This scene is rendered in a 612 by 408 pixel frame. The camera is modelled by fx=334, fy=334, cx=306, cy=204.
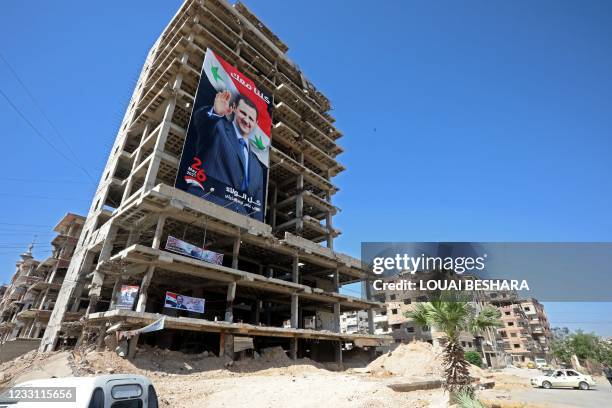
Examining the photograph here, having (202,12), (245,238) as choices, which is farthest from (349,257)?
(202,12)

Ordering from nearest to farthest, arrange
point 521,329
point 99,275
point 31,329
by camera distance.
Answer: point 99,275 < point 31,329 < point 521,329

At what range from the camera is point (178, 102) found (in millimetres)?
36906

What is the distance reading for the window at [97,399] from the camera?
18.9 ft

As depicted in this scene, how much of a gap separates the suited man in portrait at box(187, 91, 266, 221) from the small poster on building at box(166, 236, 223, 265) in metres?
5.35

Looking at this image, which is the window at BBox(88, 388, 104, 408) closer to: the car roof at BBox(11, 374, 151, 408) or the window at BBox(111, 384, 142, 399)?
the car roof at BBox(11, 374, 151, 408)

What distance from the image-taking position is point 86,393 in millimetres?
5797

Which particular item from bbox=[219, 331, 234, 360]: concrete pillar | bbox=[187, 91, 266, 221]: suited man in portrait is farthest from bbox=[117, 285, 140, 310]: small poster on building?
bbox=[187, 91, 266, 221]: suited man in portrait

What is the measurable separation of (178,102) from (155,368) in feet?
89.1

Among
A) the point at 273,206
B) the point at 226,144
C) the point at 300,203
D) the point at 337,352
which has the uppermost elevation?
the point at 226,144

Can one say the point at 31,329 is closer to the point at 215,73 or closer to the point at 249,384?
the point at 215,73

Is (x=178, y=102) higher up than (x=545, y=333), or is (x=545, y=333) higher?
(x=178, y=102)

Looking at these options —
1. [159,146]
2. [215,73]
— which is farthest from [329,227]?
[159,146]

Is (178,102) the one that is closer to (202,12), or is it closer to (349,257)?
(202,12)

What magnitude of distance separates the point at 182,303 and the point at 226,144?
54.4 feet
